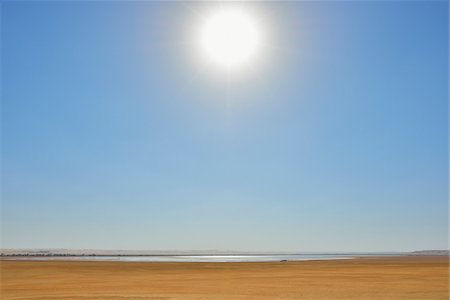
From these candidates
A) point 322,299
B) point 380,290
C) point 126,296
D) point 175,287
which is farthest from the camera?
point 175,287

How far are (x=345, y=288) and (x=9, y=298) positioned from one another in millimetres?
22014

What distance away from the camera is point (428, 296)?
24281mm

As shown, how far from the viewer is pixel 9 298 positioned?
24531mm

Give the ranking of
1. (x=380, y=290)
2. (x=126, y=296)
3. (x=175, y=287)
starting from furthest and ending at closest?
(x=175, y=287), (x=380, y=290), (x=126, y=296)

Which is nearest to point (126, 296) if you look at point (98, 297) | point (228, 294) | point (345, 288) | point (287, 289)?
point (98, 297)

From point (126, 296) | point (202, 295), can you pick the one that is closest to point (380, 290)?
point (202, 295)

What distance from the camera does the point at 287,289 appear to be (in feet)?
92.7

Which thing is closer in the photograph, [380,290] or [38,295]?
[38,295]

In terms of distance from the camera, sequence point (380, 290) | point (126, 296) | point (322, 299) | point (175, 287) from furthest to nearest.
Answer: point (175, 287)
point (380, 290)
point (126, 296)
point (322, 299)

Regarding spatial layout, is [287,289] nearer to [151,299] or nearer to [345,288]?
[345,288]

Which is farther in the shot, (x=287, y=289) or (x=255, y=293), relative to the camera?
(x=287, y=289)

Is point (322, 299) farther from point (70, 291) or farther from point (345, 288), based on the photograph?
point (70, 291)

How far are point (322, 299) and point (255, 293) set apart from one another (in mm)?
4762

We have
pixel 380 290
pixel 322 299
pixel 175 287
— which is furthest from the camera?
pixel 175 287
